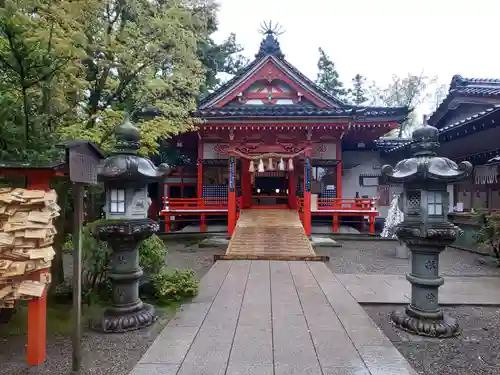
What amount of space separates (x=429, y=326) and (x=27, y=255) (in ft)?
16.3

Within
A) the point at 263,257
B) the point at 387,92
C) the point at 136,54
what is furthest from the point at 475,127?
the point at 387,92

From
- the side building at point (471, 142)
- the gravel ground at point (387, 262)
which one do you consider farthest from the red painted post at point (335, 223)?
the side building at point (471, 142)

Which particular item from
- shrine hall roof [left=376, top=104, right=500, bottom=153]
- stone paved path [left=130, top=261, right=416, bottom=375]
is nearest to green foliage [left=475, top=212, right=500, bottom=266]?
shrine hall roof [left=376, top=104, right=500, bottom=153]

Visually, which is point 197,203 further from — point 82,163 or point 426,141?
point 82,163

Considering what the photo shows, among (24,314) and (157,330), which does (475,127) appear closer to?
(157,330)

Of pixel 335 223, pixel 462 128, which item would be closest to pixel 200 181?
pixel 335 223

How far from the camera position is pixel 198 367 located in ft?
11.0

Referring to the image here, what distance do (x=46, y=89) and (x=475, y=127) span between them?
14.1 m

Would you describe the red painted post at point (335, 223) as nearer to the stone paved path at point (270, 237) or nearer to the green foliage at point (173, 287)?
the stone paved path at point (270, 237)

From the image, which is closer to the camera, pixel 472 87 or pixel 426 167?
pixel 426 167

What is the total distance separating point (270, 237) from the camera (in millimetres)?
11281

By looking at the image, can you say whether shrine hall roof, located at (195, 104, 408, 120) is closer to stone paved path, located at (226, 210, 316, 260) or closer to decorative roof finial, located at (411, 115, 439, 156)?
stone paved path, located at (226, 210, 316, 260)

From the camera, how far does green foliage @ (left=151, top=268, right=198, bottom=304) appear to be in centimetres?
549

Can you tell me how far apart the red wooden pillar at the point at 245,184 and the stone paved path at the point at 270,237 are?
178cm
